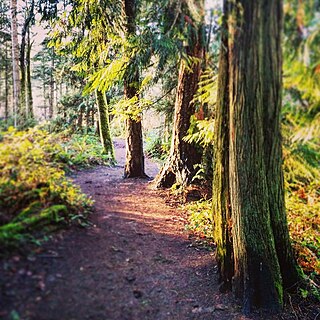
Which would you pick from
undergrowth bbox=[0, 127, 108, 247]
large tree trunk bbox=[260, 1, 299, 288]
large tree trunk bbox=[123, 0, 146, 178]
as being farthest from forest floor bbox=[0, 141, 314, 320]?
large tree trunk bbox=[260, 1, 299, 288]

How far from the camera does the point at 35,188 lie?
2.96 metres

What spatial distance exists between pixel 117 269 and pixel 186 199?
341 cm

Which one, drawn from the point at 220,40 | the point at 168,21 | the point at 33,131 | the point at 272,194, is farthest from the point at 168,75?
the point at 33,131

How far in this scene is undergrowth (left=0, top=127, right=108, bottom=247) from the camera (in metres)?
2.72

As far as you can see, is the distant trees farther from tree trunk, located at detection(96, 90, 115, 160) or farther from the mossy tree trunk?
the mossy tree trunk

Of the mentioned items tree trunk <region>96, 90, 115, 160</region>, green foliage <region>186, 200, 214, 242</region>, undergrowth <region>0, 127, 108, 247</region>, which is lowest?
green foliage <region>186, 200, 214, 242</region>

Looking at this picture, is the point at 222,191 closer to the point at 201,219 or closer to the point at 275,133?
the point at 275,133

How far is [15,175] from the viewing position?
2.88 metres

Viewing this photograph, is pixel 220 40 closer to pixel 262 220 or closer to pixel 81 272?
pixel 262 220

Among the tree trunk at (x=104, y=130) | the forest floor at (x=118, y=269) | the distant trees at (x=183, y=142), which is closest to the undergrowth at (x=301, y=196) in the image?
the forest floor at (x=118, y=269)

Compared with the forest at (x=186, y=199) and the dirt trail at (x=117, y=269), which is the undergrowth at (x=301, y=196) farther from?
the dirt trail at (x=117, y=269)

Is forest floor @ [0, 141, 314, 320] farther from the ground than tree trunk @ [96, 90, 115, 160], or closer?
closer

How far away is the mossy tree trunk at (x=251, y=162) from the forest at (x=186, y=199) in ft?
0.05

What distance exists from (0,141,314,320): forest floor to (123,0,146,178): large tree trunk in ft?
2.30
